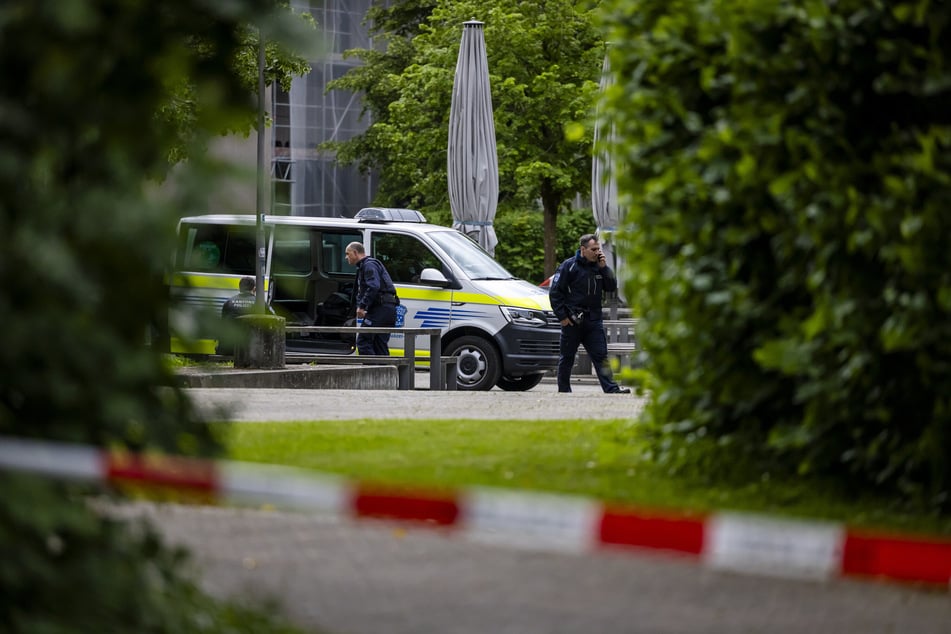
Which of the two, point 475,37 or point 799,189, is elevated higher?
point 475,37

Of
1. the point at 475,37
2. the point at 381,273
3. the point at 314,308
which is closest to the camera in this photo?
the point at 381,273

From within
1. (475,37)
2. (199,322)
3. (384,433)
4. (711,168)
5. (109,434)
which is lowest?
(384,433)

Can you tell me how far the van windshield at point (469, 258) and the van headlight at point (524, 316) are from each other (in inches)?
27.2

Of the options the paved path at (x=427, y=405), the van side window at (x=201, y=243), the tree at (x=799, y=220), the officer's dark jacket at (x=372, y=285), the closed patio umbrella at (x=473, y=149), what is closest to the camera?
the van side window at (x=201, y=243)

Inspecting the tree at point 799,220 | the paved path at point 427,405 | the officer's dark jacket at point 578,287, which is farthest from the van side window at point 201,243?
the officer's dark jacket at point 578,287

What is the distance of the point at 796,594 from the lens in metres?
5.53

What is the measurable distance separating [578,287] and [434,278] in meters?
2.70

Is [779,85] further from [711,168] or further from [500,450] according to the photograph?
[500,450]

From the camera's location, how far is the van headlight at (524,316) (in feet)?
63.8

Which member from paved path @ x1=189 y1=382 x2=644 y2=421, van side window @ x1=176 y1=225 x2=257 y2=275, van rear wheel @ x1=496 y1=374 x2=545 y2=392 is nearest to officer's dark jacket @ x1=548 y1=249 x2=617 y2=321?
van rear wheel @ x1=496 y1=374 x2=545 y2=392

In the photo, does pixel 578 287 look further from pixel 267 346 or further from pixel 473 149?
pixel 473 149

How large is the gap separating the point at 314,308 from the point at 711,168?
45.7ft

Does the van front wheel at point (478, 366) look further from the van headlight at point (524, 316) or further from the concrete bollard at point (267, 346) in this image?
the concrete bollard at point (267, 346)

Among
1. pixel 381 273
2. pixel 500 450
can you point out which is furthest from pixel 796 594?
pixel 381 273
